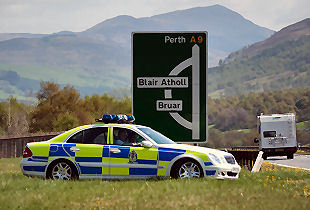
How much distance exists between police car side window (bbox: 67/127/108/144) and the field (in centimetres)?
133

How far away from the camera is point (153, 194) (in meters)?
11.3

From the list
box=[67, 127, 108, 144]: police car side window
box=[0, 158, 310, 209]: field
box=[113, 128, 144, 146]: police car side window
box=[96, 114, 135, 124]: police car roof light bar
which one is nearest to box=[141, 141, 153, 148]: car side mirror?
box=[113, 128, 144, 146]: police car side window

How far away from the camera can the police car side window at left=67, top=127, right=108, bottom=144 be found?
47.3ft

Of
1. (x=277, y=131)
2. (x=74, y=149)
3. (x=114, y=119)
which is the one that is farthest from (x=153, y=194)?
(x=277, y=131)

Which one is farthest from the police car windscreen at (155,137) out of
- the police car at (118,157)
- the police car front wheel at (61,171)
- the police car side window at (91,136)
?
the police car front wheel at (61,171)

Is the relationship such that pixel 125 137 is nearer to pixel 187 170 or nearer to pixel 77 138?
pixel 77 138

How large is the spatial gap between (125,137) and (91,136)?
2.49 ft

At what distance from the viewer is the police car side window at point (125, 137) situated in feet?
47.0

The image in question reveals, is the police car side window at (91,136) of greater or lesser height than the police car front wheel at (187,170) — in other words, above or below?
above

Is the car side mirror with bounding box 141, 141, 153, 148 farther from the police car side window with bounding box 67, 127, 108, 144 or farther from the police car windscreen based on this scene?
the police car side window with bounding box 67, 127, 108, 144

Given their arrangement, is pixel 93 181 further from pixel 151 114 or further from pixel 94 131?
pixel 151 114

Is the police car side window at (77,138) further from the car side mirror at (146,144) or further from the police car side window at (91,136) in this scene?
the car side mirror at (146,144)

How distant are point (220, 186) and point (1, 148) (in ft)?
83.3

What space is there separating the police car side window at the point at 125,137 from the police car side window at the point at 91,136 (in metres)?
0.24
